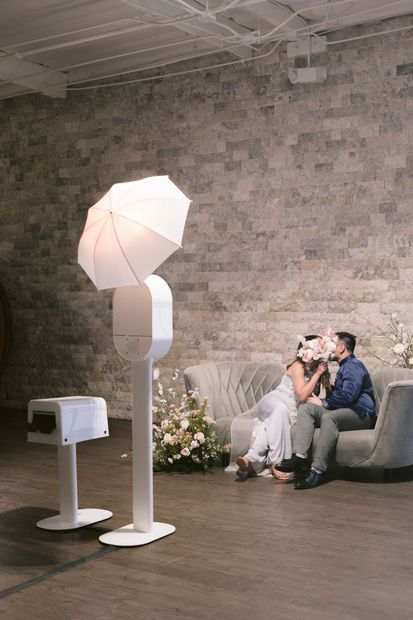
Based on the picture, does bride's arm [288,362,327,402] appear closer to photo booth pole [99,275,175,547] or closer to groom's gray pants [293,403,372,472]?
groom's gray pants [293,403,372,472]

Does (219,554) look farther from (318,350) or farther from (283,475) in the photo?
(318,350)

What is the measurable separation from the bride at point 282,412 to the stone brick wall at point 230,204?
1.26m

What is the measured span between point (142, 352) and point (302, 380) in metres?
2.13

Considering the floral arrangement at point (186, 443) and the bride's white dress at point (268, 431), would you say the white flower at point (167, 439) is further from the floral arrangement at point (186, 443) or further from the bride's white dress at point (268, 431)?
the bride's white dress at point (268, 431)

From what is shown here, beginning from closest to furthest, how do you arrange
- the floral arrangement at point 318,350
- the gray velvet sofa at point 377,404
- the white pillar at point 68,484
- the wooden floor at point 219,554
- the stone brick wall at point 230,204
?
the wooden floor at point 219,554, the white pillar at point 68,484, the gray velvet sofa at point 377,404, the floral arrangement at point 318,350, the stone brick wall at point 230,204

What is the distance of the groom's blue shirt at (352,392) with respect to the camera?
6.11 m

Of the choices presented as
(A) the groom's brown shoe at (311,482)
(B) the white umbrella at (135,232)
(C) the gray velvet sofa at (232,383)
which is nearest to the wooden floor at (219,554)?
(A) the groom's brown shoe at (311,482)

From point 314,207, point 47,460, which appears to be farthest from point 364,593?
point 314,207

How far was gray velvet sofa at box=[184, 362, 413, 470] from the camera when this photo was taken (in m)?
5.79

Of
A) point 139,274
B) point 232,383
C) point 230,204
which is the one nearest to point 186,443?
point 232,383

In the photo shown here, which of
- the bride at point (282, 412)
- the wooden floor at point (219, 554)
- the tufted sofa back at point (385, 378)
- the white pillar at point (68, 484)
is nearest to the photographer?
the wooden floor at point (219, 554)

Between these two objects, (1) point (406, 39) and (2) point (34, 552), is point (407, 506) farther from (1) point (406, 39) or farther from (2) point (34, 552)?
(1) point (406, 39)

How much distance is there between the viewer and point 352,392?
20.0 feet

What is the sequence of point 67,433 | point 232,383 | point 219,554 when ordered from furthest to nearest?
1. point 232,383
2. point 67,433
3. point 219,554
